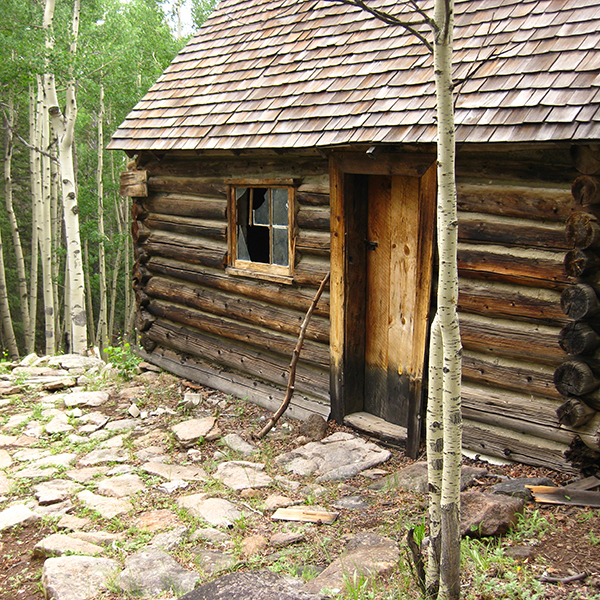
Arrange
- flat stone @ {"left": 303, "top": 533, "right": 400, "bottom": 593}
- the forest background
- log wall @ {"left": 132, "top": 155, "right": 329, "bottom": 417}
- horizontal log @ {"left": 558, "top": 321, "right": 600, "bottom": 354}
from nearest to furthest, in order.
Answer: flat stone @ {"left": 303, "top": 533, "right": 400, "bottom": 593} → horizontal log @ {"left": 558, "top": 321, "right": 600, "bottom": 354} → log wall @ {"left": 132, "top": 155, "right": 329, "bottom": 417} → the forest background

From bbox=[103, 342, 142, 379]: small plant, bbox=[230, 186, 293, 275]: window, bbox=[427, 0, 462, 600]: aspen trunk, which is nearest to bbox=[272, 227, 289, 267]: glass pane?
bbox=[230, 186, 293, 275]: window

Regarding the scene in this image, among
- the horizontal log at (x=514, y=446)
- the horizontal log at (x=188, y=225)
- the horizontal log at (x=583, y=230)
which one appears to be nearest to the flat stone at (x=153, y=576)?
the horizontal log at (x=514, y=446)

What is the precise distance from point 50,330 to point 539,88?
14073 mm

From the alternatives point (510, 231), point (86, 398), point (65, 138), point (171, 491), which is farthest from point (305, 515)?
point (65, 138)

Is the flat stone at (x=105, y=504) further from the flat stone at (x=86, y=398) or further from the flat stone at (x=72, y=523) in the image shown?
the flat stone at (x=86, y=398)

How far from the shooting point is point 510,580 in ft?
9.94

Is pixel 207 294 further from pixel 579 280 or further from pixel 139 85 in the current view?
pixel 139 85

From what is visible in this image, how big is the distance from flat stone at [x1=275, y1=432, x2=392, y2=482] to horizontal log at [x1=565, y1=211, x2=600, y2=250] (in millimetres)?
2423

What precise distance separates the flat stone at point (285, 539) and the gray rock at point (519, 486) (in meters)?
1.35

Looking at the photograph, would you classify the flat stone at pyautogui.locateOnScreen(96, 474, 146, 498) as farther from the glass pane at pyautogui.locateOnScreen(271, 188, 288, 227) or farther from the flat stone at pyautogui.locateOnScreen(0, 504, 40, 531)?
the glass pane at pyautogui.locateOnScreen(271, 188, 288, 227)

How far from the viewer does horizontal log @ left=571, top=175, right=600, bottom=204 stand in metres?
3.95

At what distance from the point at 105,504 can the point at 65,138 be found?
9.03m

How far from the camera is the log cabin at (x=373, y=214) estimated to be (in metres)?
4.27

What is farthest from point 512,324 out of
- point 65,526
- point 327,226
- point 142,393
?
point 142,393
